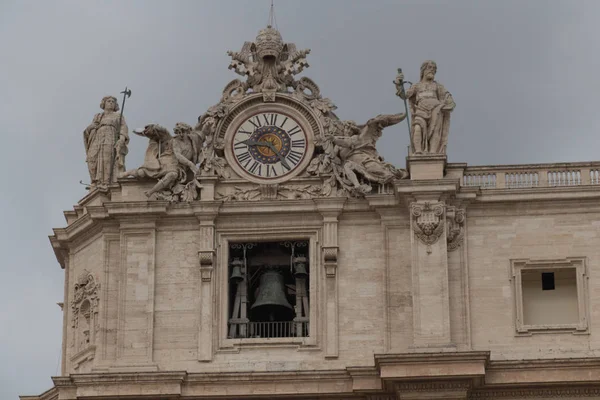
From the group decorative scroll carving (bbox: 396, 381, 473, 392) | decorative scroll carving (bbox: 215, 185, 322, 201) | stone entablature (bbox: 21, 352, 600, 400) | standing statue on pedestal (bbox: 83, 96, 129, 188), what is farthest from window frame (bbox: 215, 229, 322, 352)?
standing statue on pedestal (bbox: 83, 96, 129, 188)

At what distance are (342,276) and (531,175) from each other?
416 centimetres

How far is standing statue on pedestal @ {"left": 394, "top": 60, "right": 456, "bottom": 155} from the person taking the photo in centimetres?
4591

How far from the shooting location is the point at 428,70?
153 feet

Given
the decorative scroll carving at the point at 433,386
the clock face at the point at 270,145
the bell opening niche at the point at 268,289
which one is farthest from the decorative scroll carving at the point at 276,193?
the decorative scroll carving at the point at 433,386

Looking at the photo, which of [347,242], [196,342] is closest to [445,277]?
[347,242]

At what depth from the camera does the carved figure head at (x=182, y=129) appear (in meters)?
46.4

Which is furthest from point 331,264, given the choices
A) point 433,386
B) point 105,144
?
point 105,144

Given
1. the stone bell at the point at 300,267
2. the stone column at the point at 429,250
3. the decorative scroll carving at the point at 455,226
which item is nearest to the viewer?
the stone column at the point at 429,250

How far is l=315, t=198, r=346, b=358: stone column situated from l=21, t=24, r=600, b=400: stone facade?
3cm

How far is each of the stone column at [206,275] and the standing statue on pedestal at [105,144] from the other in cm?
237

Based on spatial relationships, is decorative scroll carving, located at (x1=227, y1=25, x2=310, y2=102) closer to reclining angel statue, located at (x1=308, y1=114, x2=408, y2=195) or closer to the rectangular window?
reclining angel statue, located at (x1=308, y1=114, x2=408, y2=195)

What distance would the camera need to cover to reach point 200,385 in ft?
146

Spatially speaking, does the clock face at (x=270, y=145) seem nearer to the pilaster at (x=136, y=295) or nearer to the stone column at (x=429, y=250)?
the pilaster at (x=136, y=295)

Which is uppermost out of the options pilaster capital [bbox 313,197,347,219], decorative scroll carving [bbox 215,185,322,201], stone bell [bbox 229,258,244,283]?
decorative scroll carving [bbox 215,185,322,201]
